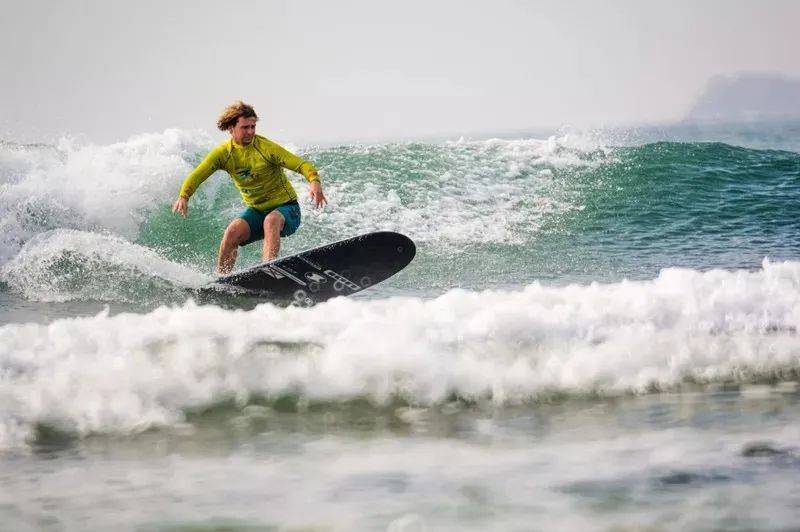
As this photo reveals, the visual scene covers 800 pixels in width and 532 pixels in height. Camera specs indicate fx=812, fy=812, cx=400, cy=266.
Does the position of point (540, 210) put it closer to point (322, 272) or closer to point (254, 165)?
point (322, 272)

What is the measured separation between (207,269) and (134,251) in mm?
1343

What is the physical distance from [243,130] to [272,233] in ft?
2.57

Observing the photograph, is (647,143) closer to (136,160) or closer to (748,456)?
(136,160)

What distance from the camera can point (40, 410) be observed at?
3.66 metres

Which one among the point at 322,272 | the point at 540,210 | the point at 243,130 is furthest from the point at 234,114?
the point at 540,210

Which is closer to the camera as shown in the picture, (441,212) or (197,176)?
(197,176)

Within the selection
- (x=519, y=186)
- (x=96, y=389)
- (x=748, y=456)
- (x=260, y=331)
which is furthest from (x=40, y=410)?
(x=519, y=186)

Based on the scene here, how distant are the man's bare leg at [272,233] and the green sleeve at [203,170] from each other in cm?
54

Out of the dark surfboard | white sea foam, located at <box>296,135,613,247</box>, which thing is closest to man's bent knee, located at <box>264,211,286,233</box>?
the dark surfboard

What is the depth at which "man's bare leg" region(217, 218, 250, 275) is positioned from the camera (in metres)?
6.17

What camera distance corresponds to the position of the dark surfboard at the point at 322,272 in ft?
19.3

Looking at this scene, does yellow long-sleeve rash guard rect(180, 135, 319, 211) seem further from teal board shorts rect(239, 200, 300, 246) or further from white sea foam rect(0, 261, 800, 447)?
white sea foam rect(0, 261, 800, 447)

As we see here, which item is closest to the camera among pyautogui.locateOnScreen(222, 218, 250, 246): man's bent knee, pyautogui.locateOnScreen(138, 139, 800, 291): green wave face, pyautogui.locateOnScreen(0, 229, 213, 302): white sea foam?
pyautogui.locateOnScreen(222, 218, 250, 246): man's bent knee

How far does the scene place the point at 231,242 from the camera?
20.3 feet
